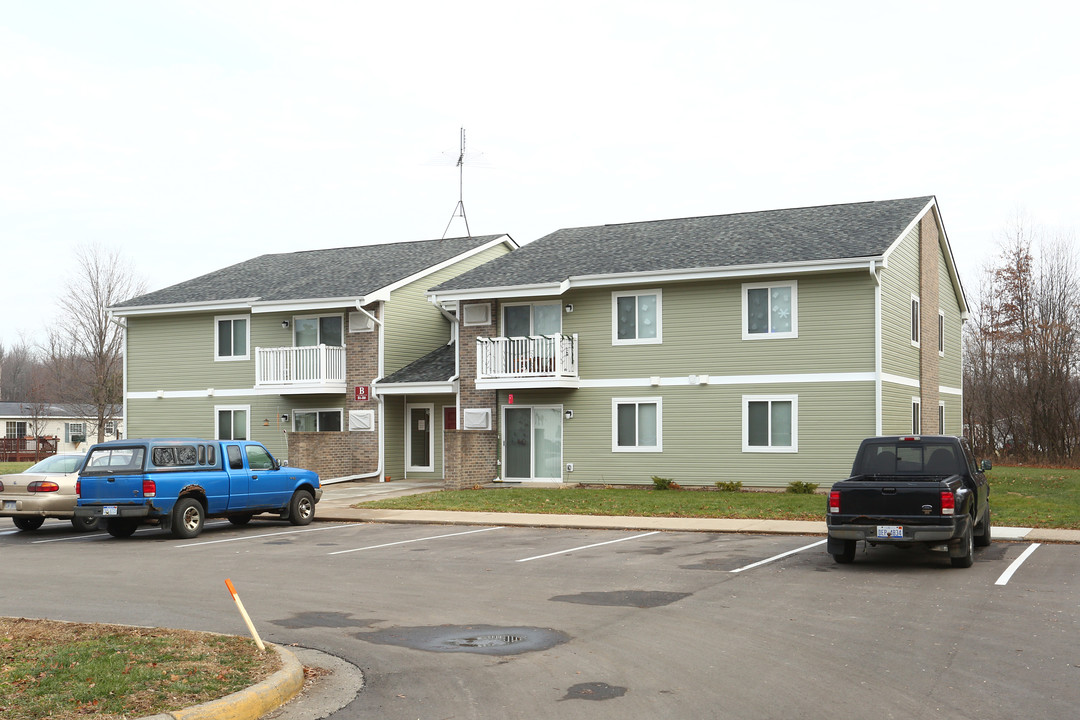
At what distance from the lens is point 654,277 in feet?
91.6

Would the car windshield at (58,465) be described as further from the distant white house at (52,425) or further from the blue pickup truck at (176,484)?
the distant white house at (52,425)

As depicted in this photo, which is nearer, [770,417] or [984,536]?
[984,536]

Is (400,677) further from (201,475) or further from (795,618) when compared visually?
(201,475)

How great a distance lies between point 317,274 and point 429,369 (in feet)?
21.9

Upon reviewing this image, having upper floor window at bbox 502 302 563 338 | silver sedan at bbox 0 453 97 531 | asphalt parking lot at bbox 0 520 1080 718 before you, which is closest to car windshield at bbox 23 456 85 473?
silver sedan at bbox 0 453 97 531

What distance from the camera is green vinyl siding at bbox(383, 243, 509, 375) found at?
3291 centimetres

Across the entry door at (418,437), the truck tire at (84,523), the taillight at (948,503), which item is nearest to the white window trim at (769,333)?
the entry door at (418,437)

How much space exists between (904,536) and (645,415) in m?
15.0

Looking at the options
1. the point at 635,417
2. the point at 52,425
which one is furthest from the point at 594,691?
the point at 52,425

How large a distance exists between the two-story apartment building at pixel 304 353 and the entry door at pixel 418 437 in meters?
0.04

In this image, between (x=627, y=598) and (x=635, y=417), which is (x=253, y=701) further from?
(x=635, y=417)

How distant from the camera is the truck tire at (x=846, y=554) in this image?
14352 millimetres

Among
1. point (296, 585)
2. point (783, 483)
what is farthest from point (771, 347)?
point (296, 585)

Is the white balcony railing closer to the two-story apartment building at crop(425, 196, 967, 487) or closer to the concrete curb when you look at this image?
the two-story apartment building at crop(425, 196, 967, 487)
